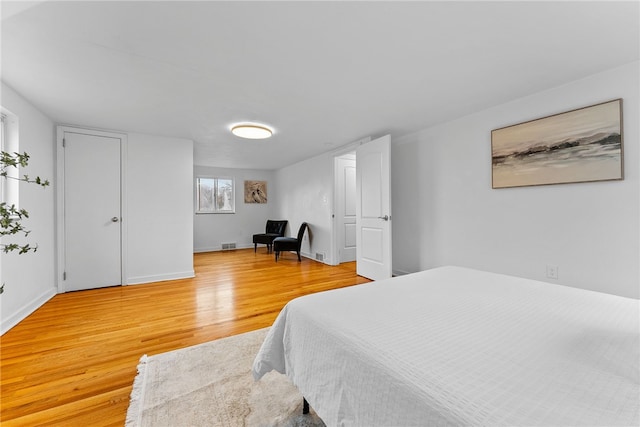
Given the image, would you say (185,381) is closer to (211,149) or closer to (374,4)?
(374,4)

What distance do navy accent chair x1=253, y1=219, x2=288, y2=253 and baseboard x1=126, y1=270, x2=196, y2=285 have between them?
7.52ft

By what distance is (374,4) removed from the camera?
143cm

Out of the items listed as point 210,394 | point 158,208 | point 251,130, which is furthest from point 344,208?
point 210,394

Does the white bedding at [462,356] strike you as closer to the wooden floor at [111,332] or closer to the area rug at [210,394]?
the area rug at [210,394]

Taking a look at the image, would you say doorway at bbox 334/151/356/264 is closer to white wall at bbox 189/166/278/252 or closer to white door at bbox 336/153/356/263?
white door at bbox 336/153/356/263

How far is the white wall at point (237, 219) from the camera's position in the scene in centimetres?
677

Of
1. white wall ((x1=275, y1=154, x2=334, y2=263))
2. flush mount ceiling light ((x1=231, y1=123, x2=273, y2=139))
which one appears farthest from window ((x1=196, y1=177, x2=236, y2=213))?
flush mount ceiling light ((x1=231, y1=123, x2=273, y2=139))

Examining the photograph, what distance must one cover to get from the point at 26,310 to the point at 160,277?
1.42m

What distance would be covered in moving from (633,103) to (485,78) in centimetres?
111

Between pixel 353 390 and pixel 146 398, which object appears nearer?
pixel 353 390

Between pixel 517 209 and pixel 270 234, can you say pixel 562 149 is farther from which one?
pixel 270 234

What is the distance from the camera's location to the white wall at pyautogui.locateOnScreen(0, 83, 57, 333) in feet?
7.71

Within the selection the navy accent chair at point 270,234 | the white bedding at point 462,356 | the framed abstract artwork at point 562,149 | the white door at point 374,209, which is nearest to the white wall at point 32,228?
the white bedding at point 462,356

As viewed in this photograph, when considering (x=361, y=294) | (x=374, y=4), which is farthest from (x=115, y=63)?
(x=361, y=294)
